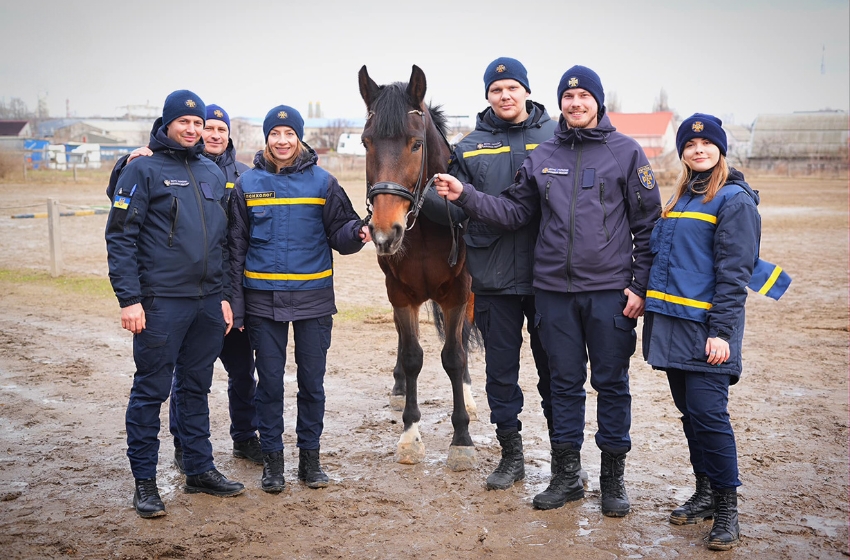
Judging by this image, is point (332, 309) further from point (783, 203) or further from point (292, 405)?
point (783, 203)

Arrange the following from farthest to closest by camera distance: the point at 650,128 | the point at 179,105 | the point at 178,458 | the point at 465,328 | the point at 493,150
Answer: the point at 650,128, the point at 465,328, the point at 178,458, the point at 493,150, the point at 179,105

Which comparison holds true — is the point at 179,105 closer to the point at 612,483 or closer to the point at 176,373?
the point at 176,373

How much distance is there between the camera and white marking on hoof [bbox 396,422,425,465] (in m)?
4.67

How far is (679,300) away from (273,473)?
242cm

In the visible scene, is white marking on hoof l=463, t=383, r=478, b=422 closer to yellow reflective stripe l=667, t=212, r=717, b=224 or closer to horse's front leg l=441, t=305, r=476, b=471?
horse's front leg l=441, t=305, r=476, b=471

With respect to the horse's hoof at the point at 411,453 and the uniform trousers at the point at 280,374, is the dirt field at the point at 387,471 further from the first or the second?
the uniform trousers at the point at 280,374

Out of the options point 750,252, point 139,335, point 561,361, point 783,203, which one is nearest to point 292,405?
point 139,335

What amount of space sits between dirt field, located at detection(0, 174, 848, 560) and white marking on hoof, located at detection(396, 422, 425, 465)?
0.09m

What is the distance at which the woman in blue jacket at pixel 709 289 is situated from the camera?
Result: 3.36 meters

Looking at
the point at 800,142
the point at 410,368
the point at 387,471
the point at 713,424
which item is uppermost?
the point at 800,142

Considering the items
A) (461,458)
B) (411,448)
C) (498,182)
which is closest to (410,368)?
(411,448)

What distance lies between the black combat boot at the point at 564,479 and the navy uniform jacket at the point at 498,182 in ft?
2.95

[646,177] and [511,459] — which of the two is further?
[511,459]

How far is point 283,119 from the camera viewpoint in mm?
4125
